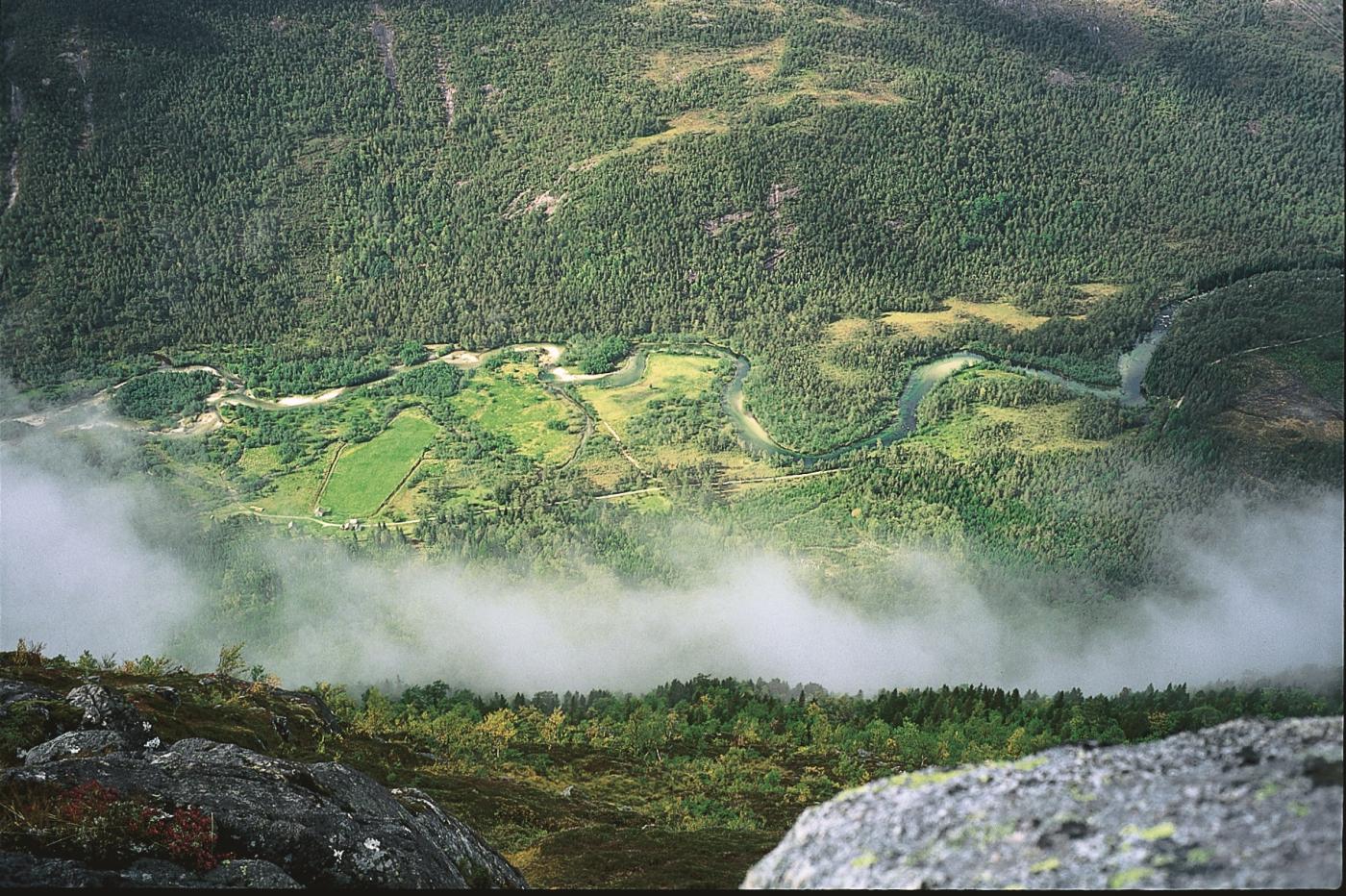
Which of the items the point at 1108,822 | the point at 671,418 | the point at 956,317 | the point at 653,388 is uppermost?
the point at 1108,822

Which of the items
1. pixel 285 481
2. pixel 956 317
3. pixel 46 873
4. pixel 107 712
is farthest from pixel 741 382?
pixel 46 873

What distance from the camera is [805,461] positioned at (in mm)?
107125

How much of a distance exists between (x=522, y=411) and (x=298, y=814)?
3592 inches

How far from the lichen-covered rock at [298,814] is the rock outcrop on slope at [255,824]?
0.08 feet

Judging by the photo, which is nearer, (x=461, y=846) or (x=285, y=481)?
(x=461, y=846)

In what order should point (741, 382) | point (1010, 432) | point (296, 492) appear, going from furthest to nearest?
1. point (741, 382)
2. point (1010, 432)
3. point (296, 492)

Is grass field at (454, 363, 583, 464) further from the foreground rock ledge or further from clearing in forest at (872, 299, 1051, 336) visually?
the foreground rock ledge

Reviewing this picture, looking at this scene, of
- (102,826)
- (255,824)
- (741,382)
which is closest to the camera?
(102,826)

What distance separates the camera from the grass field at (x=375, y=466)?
105 m

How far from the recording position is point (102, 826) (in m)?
23.7

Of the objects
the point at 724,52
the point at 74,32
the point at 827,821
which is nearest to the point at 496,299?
the point at 724,52

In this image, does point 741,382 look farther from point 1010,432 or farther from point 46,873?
point 46,873

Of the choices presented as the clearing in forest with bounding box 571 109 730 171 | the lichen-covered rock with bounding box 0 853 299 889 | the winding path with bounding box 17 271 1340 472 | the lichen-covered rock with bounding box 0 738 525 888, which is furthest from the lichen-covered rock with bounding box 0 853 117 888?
the clearing in forest with bounding box 571 109 730 171

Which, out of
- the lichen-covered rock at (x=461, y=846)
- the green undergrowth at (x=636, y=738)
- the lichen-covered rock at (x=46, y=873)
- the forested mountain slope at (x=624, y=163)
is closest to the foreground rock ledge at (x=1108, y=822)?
the lichen-covered rock at (x=46, y=873)
